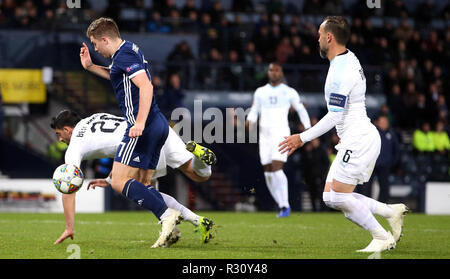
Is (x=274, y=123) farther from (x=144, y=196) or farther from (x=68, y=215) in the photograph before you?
(x=144, y=196)

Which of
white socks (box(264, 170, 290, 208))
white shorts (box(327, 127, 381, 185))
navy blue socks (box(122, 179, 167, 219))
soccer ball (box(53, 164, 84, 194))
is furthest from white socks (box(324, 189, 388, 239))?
white socks (box(264, 170, 290, 208))

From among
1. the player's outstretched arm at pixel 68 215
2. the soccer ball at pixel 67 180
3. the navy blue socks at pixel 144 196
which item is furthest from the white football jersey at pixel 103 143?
the navy blue socks at pixel 144 196

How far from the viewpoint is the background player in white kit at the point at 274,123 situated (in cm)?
1362

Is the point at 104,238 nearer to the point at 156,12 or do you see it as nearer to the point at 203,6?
the point at 156,12

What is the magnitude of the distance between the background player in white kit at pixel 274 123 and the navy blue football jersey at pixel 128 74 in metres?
6.16

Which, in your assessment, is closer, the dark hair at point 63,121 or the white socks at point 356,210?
the white socks at point 356,210

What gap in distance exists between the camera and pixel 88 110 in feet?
63.7

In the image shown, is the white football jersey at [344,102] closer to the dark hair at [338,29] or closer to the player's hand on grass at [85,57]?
the dark hair at [338,29]

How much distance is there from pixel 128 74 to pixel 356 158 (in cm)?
229

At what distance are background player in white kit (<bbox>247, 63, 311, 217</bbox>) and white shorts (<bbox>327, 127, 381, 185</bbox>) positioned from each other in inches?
237

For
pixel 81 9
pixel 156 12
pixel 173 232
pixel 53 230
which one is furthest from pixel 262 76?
pixel 173 232

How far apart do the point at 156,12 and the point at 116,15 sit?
1239mm

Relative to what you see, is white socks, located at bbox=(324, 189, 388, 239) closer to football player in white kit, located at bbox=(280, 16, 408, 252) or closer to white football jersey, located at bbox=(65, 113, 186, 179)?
football player in white kit, located at bbox=(280, 16, 408, 252)

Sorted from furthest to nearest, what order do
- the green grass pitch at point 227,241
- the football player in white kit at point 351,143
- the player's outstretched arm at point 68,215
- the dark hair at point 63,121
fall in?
the dark hair at point 63,121 < the player's outstretched arm at point 68,215 < the football player in white kit at point 351,143 < the green grass pitch at point 227,241
